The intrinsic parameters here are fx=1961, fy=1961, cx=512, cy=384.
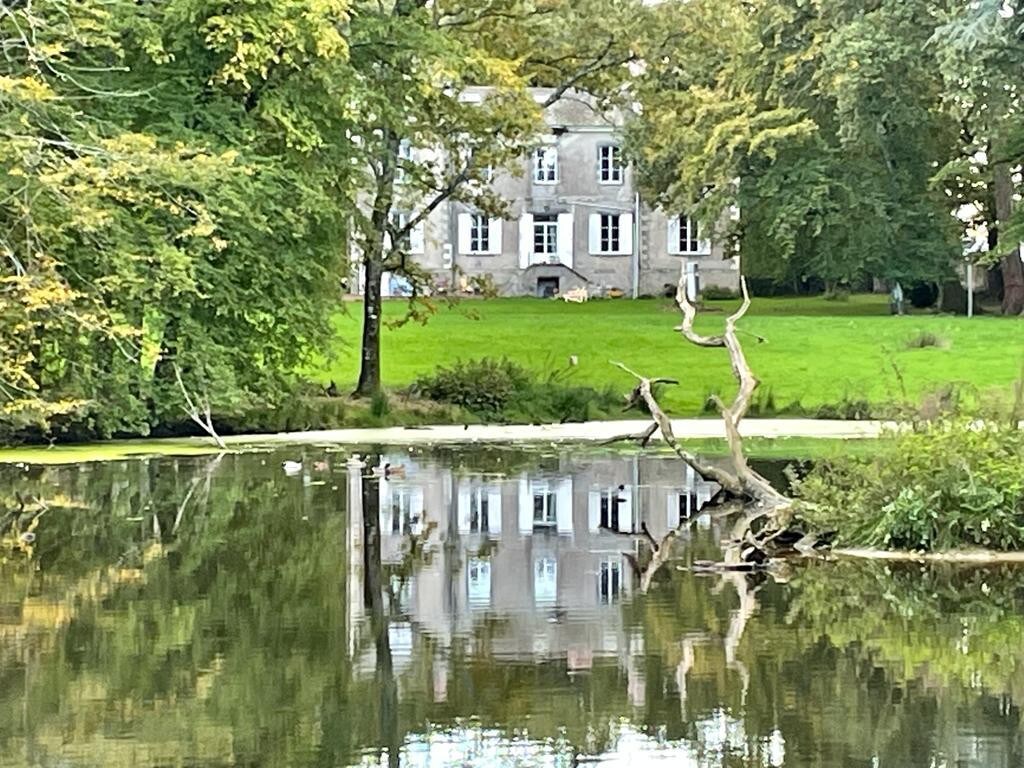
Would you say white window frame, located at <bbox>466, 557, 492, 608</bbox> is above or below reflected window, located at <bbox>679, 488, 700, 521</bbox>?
below

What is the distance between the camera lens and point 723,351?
42.6 metres

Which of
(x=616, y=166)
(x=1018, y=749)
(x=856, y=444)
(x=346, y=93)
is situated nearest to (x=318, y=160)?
(x=346, y=93)

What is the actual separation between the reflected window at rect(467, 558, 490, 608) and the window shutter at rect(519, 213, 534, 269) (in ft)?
197

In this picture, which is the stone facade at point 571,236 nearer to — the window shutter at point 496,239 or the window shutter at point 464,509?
the window shutter at point 496,239

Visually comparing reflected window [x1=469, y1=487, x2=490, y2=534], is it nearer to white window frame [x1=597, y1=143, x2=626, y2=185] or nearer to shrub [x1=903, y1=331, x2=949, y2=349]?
shrub [x1=903, y1=331, x2=949, y2=349]

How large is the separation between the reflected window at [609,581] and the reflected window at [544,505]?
314 centimetres

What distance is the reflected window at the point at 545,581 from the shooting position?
1429cm

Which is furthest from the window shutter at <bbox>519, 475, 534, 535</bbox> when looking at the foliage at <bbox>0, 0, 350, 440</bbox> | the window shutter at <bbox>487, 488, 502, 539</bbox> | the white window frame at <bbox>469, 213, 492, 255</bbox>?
the white window frame at <bbox>469, 213, 492, 255</bbox>

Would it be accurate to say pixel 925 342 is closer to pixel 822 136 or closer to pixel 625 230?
pixel 822 136

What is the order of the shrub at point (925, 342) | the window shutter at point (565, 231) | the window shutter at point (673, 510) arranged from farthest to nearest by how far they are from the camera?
the window shutter at point (565, 231) → the shrub at point (925, 342) → the window shutter at point (673, 510)

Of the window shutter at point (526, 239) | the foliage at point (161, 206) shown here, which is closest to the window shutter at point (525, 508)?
the foliage at point (161, 206)

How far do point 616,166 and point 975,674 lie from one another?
6507 cm

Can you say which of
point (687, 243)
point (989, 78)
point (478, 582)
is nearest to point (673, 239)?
point (687, 243)

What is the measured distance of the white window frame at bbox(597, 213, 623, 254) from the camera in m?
76.5
